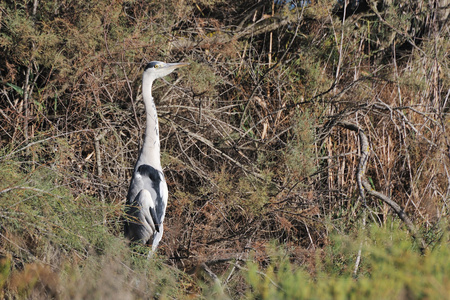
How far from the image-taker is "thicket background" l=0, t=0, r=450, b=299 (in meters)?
3.38

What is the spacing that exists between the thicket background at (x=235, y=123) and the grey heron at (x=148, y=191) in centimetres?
21

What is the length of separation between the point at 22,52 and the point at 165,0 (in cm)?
122

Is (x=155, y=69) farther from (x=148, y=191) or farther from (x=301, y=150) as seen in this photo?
(x=301, y=150)

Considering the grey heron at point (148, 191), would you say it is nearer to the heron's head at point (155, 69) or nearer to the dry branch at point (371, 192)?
the heron's head at point (155, 69)

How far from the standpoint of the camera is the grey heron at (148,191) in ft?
10.4

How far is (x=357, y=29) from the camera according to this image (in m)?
4.75

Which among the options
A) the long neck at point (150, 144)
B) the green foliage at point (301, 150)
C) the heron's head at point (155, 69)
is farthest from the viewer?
the green foliage at point (301, 150)

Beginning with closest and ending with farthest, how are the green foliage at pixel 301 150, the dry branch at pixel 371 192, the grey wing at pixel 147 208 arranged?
the dry branch at pixel 371 192, the grey wing at pixel 147 208, the green foliage at pixel 301 150

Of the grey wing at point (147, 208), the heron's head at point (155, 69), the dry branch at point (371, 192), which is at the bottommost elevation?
the grey wing at point (147, 208)

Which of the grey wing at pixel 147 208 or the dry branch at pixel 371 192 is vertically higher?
the dry branch at pixel 371 192

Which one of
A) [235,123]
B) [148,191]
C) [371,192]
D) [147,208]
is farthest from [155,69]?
[371,192]

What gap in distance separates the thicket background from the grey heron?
8.2 inches

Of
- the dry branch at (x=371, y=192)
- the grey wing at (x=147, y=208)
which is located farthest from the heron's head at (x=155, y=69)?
the dry branch at (x=371, y=192)

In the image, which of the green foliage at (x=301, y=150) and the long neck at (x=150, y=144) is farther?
the green foliage at (x=301, y=150)
